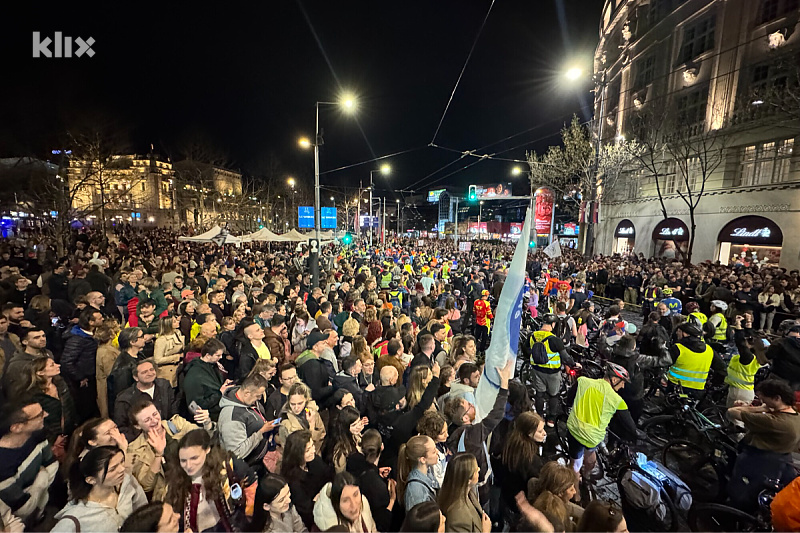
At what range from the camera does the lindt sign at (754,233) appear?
18891 millimetres

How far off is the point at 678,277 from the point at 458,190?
107 metres

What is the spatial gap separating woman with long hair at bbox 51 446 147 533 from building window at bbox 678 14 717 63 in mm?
31880

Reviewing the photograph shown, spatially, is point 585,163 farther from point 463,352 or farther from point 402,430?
point 402,430

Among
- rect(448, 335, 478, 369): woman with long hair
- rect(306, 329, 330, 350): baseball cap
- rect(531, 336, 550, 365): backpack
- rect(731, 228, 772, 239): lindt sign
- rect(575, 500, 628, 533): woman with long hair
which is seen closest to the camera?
rect(575, 500, 628, 533): woman with long hair

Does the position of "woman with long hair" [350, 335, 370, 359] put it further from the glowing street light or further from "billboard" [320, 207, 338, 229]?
"billboard" [320, 207, 338, 229]

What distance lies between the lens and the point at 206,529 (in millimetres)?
2506

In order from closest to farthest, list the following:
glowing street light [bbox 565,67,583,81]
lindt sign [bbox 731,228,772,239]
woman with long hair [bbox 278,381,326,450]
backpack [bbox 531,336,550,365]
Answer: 1. woman with long hair [bbox 278,381,326,450]
2. backpack [bbox 531,336,550,365]
3. glowing street light [bbox 565,67,583,81]
4. lindt sign [bbox 731,228,772,239]

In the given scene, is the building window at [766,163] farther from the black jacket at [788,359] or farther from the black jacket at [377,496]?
the black jacket at [377,496]

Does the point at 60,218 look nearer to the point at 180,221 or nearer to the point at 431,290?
the point at 431,290

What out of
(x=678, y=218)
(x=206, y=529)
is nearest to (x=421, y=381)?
(x=206, y=529)

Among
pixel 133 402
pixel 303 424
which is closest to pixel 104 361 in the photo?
pixel 133 402

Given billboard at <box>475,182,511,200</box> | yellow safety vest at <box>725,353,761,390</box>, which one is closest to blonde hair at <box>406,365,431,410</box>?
yellow safety vest at <box>725,353,761,390</box>

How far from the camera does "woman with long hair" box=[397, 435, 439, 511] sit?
2.65 meters

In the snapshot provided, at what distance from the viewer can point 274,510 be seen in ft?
7.97
